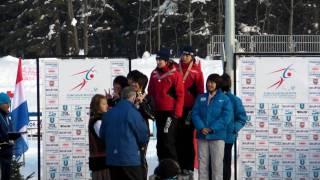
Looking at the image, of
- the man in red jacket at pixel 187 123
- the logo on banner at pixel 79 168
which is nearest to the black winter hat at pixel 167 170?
the man in red jacket at pixel 187 123

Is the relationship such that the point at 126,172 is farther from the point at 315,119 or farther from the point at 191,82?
the point at 315,119

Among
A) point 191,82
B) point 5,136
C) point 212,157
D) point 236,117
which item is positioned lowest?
point 212,157

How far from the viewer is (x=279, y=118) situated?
11172 mm

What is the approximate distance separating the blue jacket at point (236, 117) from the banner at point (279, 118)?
70 cm

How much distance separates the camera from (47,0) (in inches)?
1914

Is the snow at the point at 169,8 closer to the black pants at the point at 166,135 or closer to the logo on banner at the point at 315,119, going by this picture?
the logo on banner at the point at 315,119

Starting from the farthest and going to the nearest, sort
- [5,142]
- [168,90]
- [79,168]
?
1. [79,168]
2. [5,142]
3. [168,90]

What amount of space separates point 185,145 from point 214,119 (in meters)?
0.66

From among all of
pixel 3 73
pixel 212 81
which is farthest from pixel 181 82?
pixel 3 73

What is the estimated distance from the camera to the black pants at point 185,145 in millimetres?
10398

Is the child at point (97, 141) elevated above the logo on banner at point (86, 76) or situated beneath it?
situated beneath

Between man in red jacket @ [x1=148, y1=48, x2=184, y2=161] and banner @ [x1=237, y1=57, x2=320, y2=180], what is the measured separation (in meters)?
1.53

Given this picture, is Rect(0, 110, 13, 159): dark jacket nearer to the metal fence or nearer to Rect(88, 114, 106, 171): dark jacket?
Rect(88, 114, 106, 171): dark jacket

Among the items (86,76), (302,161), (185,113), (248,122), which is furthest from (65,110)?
(302,161)
